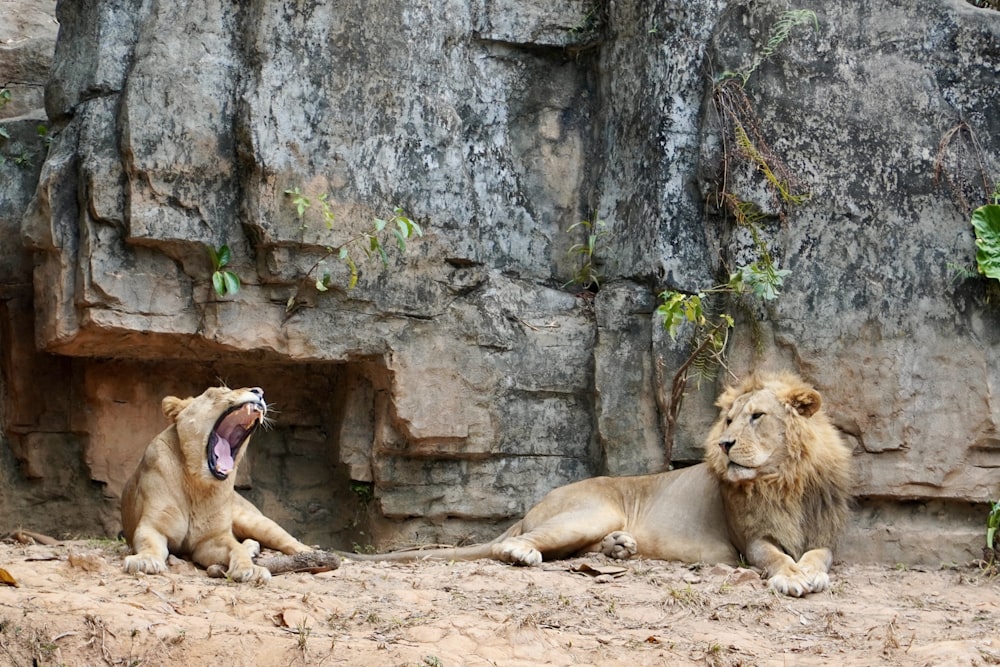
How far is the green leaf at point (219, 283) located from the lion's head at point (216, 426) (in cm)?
89

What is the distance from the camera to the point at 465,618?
6473mm

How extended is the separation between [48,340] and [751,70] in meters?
4.76

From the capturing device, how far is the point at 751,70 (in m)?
8.88

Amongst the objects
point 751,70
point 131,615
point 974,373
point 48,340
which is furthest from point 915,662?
point 48,340

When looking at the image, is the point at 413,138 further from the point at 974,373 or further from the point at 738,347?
the point at 974,373

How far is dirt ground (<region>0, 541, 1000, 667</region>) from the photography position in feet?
19.2

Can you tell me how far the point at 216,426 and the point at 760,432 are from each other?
10.3ft

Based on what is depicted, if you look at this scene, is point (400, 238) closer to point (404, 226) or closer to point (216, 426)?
point (404, 226)

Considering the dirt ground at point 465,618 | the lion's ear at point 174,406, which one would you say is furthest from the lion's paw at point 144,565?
the lion's ear at point 174,406

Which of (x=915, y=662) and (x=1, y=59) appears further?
(x=1, y=59)

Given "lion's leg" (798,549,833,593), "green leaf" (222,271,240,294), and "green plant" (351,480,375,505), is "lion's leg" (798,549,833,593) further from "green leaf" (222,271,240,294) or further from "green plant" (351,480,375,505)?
"green leaf" (222,271,240,294)

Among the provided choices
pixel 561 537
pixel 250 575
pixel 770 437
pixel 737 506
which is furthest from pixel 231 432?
pixel 770 437

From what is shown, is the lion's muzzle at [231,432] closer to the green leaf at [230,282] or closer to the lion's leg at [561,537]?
the green leaf at [230,282]

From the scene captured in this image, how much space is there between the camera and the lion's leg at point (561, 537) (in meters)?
8.05
